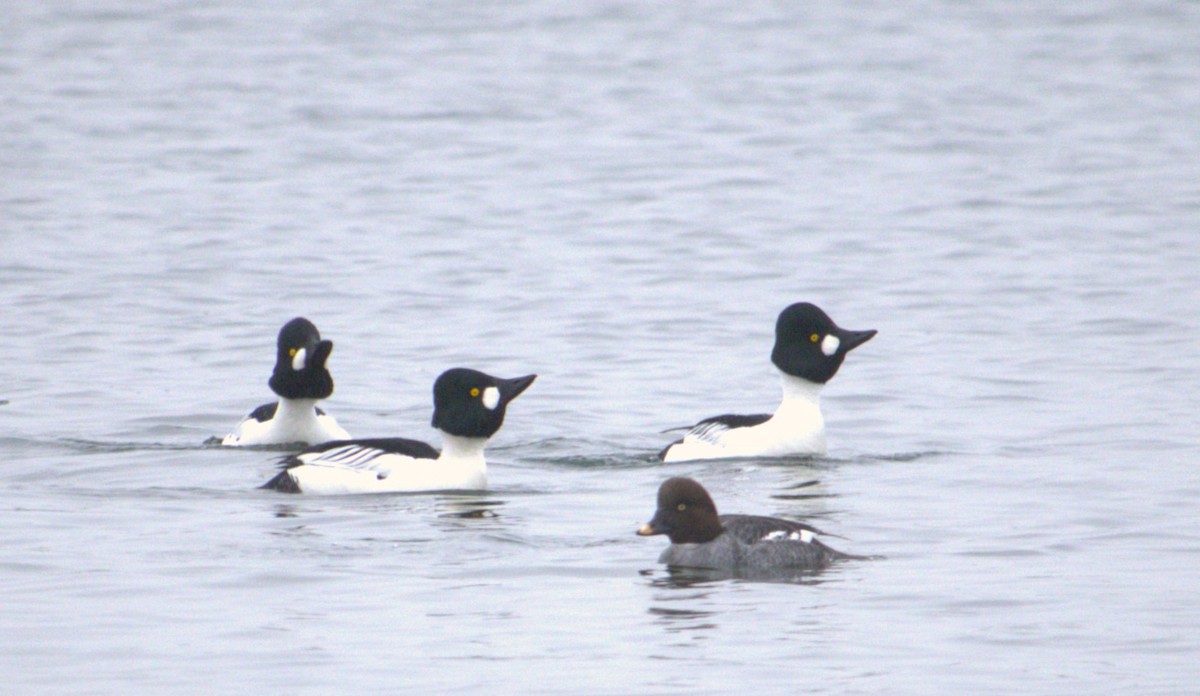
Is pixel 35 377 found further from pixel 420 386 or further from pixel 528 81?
pixel 528 81

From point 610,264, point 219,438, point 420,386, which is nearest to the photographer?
point 219,438

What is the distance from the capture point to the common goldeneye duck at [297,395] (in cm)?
1512

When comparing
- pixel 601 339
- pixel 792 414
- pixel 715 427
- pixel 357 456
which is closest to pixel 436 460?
pixel 357 456

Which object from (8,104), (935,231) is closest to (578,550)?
(935,231)

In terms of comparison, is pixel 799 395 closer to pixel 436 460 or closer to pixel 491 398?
pixel 491 398

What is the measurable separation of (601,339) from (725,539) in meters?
10.4

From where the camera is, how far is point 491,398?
13359 millimetres

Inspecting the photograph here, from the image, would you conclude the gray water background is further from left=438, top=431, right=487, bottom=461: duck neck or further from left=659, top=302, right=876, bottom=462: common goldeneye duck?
left=438, top=431, right=487, bottom=461: duck neck

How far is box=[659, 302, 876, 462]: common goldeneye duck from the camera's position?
48.3 ft

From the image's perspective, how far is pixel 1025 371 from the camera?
61.9 feet

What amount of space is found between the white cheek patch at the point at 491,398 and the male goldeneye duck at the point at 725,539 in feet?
7.95

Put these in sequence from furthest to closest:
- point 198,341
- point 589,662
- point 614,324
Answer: point 614,324 < point 198,341 < point 589,662

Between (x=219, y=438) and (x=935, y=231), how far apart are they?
A: 15.2 m

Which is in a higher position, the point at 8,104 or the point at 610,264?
the point at 8,104
